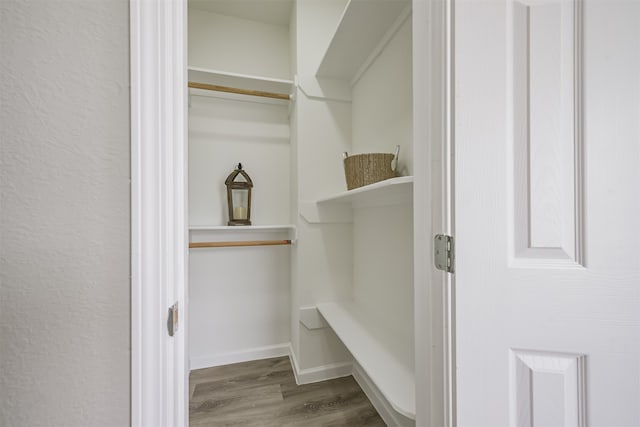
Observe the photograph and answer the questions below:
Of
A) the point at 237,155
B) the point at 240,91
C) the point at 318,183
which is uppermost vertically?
the point at 240,91

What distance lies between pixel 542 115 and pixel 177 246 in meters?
0.79

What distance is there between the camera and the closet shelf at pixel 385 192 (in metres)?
0.96

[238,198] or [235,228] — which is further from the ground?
[238,198]

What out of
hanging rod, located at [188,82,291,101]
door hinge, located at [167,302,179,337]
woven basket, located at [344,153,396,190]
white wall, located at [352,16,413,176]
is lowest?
door hinge, located at [167,302,179,337]

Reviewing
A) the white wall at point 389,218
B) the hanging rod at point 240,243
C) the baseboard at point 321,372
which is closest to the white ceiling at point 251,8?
the white wall at point 389,218

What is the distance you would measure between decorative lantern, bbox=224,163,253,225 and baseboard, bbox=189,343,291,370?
0.97 m

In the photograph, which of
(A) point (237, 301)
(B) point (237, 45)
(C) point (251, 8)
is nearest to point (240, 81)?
(B) point (237, 45)

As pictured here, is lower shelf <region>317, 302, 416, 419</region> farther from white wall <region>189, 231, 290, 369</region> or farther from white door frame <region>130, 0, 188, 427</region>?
white door frame <region>130, 0, 188, 427</region>

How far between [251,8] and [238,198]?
1.39 meters

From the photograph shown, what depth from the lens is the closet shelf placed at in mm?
965

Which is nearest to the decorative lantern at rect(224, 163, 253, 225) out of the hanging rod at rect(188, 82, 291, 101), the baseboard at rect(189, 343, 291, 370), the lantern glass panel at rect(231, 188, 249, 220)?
the lantern glass panel at rect(231, 188, 249, 220)

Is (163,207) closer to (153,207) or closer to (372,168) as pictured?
(153,207)

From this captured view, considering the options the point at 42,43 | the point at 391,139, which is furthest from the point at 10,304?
the point at 391,139

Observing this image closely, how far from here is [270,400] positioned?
1.50m
